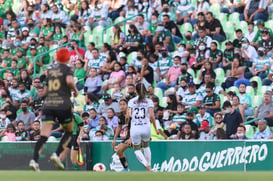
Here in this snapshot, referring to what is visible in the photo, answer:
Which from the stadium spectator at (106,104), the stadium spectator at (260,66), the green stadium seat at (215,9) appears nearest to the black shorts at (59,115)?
the stadium spectator at (106,104)

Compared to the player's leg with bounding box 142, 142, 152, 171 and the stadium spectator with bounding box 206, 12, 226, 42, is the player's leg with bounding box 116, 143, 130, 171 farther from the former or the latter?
the stadium spectator with bounding box 206, 12, 226, 42

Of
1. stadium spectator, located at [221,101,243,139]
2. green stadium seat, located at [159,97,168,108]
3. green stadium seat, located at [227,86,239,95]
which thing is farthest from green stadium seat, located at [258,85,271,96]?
green stadium seat, located at [159,97,168,108]

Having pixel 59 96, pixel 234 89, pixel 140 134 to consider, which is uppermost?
pixel 59 96

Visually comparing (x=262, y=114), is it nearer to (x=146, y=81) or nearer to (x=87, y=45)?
(x=146, y=81)

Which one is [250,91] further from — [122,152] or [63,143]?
[63,143]

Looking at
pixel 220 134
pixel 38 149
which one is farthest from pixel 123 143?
pixel 38 149

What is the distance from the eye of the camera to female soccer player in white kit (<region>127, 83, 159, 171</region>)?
663 inches

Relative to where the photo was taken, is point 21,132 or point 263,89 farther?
point 21,132

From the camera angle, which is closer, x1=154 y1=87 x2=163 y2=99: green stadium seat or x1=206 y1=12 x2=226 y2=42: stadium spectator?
x1=154 y1=87 x2=163 y2=99: green stadium seat

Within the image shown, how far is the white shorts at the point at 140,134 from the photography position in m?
16.8

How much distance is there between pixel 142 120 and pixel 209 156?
5.64 feet

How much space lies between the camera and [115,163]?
18484mm

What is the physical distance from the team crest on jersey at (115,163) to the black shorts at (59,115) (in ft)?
18.0

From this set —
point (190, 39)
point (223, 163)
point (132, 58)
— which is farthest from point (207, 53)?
point (223, 163)
